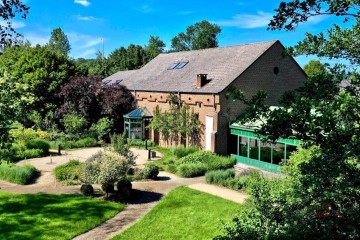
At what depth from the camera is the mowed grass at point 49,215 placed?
12180 mm

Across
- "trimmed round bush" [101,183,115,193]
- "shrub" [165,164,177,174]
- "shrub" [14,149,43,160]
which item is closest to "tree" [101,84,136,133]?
"shrub" [14,149,43,160]

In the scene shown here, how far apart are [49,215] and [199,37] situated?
79.5 meters

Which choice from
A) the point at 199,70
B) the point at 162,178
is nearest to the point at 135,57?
the point at 199,70

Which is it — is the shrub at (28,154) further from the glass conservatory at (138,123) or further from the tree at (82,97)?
the glass conservatory at (138,123)

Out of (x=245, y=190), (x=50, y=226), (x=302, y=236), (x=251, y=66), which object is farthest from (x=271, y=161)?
(x=302, y=236)

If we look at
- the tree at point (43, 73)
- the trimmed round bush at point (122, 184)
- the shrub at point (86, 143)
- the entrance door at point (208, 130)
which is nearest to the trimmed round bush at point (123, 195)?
the trimmed round bush at point (122, 184)

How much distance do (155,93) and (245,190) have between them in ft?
55.3

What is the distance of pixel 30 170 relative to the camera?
64.3 ft

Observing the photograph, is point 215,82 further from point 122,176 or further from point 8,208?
point 8,208

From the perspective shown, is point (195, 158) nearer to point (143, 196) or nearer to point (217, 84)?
point (217, 84)

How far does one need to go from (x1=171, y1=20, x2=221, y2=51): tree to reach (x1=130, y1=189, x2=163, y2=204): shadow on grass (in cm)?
7322

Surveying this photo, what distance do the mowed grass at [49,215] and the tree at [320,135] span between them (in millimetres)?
7122

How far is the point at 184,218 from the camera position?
537 inches

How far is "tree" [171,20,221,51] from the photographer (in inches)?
3474
